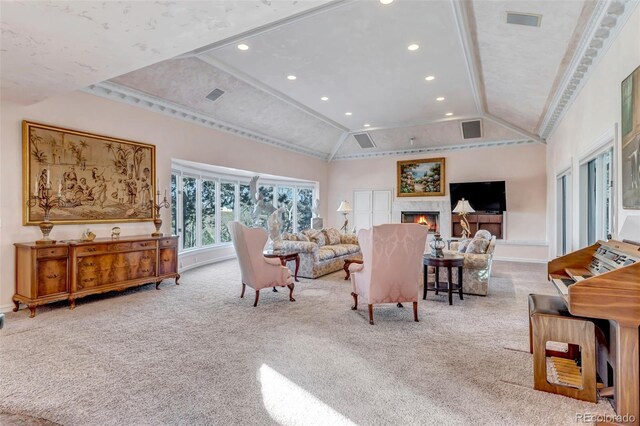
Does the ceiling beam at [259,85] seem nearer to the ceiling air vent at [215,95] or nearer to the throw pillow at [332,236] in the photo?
the ceiling air vent at [215,95]

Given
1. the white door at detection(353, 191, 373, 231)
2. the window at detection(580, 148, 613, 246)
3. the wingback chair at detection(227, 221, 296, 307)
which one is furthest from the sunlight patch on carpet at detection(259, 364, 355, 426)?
the white door at detection(353, 191, 373, 231)

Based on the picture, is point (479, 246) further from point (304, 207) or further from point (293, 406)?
point (304, 207)

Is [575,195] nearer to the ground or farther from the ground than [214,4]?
nearer to the ground

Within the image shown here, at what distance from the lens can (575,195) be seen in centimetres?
492

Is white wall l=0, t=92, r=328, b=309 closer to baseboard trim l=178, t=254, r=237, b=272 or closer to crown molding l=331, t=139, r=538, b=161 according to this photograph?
baseboard trim l=178, t=254, r=237, b=272

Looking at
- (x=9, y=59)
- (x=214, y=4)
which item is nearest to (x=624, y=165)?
(x=214, y=4)

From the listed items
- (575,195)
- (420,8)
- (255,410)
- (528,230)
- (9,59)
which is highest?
(420,8)

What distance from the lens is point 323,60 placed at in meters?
5.13

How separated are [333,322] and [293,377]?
131cm

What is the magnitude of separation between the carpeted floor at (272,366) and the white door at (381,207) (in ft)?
20.0

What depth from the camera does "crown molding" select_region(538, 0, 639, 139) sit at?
9.68 feet

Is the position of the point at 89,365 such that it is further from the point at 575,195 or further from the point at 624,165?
the point at 575,195

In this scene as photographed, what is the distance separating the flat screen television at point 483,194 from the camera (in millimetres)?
8734
